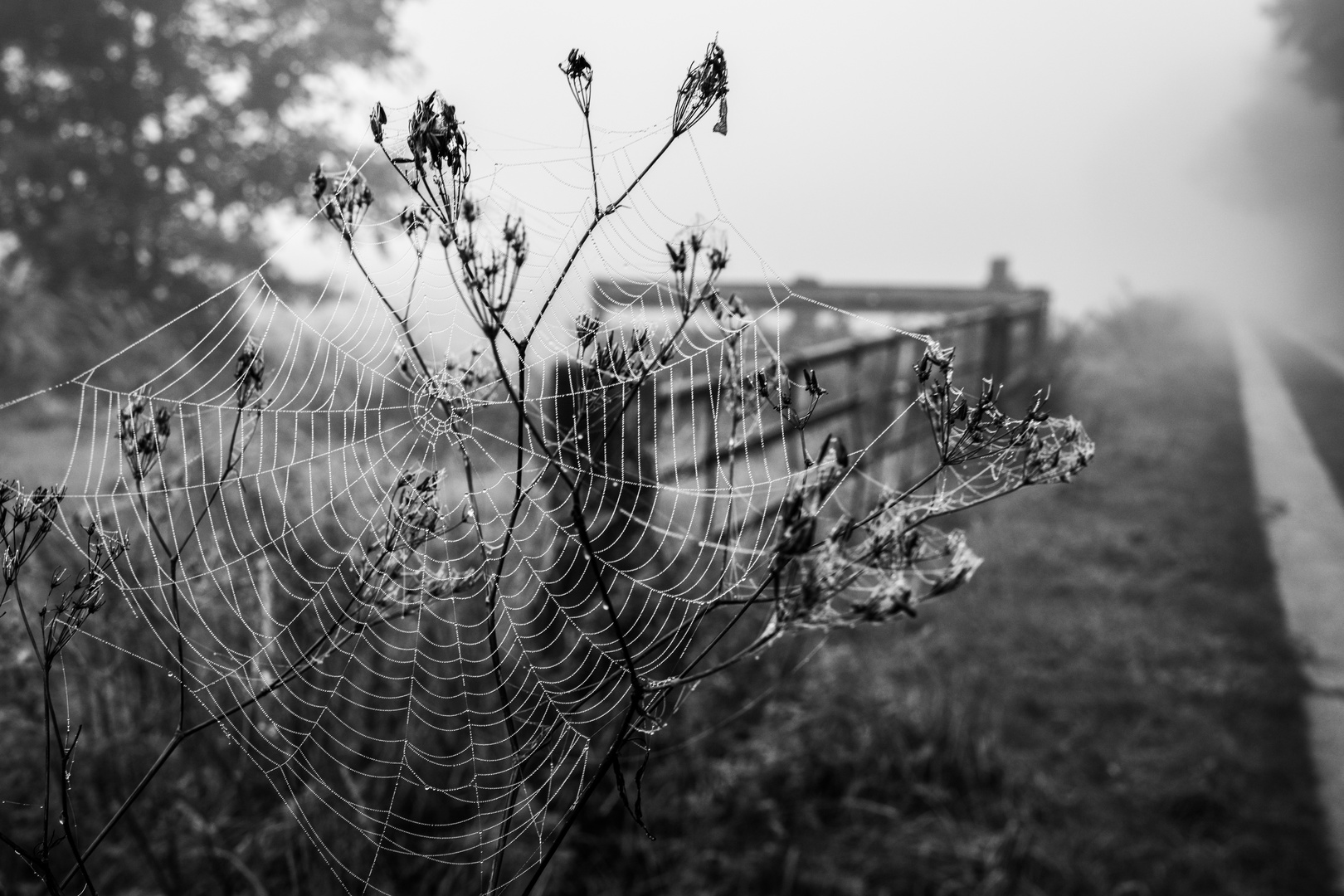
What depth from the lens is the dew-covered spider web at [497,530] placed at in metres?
1.14

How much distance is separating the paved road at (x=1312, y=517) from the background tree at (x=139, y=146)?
1225cm

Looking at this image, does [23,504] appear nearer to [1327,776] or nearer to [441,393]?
[441,393]

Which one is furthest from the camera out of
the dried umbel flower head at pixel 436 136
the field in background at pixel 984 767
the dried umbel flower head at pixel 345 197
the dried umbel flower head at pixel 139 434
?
the field in background at pixel 984 767

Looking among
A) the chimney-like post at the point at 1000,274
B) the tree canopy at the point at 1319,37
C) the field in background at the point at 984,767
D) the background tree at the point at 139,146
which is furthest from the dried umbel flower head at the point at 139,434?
the tree canopy at the point at 1319,37

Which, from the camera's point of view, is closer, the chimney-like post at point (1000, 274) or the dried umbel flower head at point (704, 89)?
the dried umbel flower head at point (704, 89)

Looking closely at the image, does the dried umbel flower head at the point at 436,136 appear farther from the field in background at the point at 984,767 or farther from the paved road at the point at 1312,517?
the paved road at the point at 1312,517

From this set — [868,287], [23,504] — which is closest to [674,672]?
[23,504]

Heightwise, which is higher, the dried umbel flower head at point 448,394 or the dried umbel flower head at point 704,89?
the dried umbel flower head at point 704,89

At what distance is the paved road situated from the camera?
3.94 meters

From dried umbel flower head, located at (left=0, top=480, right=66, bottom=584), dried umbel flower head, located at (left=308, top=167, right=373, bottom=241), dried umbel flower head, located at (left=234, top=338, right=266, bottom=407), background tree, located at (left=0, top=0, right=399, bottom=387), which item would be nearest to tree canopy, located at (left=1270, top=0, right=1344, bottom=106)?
background tree, located at (left=0, top=0, right=399, bottom=387)

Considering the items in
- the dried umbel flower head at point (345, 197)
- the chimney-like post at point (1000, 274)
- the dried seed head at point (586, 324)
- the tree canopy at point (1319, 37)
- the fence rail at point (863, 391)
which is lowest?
the fence rail at point (863, 391)

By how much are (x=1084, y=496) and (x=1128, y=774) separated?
3768 millimetres

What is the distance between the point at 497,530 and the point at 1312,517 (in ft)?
21.2

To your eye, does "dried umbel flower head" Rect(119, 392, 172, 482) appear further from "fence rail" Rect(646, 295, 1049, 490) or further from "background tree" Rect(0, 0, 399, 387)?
"background tree" Rect(0, 0, 399, 387)
